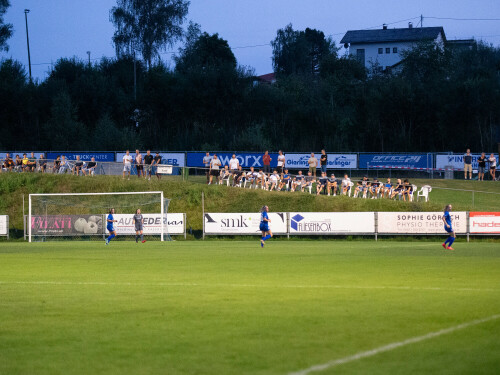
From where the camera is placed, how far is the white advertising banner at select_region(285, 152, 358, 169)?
55719mm

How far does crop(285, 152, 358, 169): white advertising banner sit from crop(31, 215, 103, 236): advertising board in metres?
20.3

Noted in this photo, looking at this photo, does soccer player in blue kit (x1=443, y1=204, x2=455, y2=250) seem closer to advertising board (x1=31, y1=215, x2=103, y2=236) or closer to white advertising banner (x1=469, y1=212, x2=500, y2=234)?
white advertising banner (x1=469, y1=212, x2=500, y2=234)

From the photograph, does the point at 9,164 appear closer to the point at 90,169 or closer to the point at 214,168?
the point at 90,169

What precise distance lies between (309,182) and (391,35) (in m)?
92.1

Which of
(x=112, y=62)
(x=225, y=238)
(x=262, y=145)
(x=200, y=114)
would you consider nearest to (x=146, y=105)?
(x=200, y=114)

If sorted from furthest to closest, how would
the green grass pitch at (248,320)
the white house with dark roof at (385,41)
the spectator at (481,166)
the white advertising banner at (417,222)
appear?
the white house with dark roof at (385,41), the spectator at (481,166), the white advertising banner at (417,222), the green grass pitch at (248,320)

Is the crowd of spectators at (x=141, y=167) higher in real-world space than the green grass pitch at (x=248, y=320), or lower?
higher

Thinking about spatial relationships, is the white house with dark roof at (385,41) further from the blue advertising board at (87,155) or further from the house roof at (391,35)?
the blue advertising board at (87,155)

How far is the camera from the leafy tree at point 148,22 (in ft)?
290

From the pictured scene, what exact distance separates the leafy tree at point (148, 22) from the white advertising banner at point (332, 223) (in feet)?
183

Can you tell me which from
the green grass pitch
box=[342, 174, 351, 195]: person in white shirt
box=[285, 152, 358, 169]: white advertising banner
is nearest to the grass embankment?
box=[342, 174, 351, 195]: person in white shirt

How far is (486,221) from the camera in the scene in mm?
35562

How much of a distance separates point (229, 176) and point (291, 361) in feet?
135

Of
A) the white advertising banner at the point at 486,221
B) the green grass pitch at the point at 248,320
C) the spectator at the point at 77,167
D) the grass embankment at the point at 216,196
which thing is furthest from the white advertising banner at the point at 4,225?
the green grass pitch at the point at 248,320
